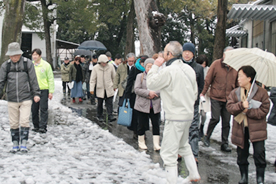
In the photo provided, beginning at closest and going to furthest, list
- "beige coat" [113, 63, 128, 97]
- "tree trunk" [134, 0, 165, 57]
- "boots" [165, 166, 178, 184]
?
"boots" [165, 166, 178, 184], "beige coat" [113, 63, 128, 97], "tree trunk" [134, 0, 165, 57]

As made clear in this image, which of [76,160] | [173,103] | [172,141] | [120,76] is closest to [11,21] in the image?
[120,76]

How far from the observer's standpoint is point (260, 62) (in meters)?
4.57

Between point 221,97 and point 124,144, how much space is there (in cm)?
220

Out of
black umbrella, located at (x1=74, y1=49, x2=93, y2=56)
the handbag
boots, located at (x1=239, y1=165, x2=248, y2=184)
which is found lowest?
boots, located at (x1=239, y1=165, x2=248, y2=184)

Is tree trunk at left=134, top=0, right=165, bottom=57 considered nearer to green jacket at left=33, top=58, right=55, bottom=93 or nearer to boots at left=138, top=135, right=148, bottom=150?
green jacket at left=33, top=58, right=55, bottom=93

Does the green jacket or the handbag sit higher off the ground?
the green jacket

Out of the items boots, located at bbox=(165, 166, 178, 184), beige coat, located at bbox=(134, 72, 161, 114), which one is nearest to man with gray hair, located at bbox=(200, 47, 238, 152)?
beige coat, located at bbox=(134, 72, 161, 114)

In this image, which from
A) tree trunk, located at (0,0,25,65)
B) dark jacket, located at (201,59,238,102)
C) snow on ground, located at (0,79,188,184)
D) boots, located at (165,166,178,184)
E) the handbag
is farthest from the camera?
tree trunk, located at (0,0,25,65)

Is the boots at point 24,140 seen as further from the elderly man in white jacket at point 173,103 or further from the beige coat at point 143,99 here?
the elderly man in white jacket at point 173,103

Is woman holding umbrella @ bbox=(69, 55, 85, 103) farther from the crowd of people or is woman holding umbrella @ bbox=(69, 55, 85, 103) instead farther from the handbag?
the handbag

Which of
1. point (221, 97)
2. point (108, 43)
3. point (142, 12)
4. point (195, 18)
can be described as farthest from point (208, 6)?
point (221, 97)

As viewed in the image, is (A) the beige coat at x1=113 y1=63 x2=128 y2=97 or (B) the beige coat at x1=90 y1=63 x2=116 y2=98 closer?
(A) the beige coat at x1=113 y1=63 x2=128 y2=97

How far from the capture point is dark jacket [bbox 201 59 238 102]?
649cm

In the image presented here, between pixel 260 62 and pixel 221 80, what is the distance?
2.00 m
